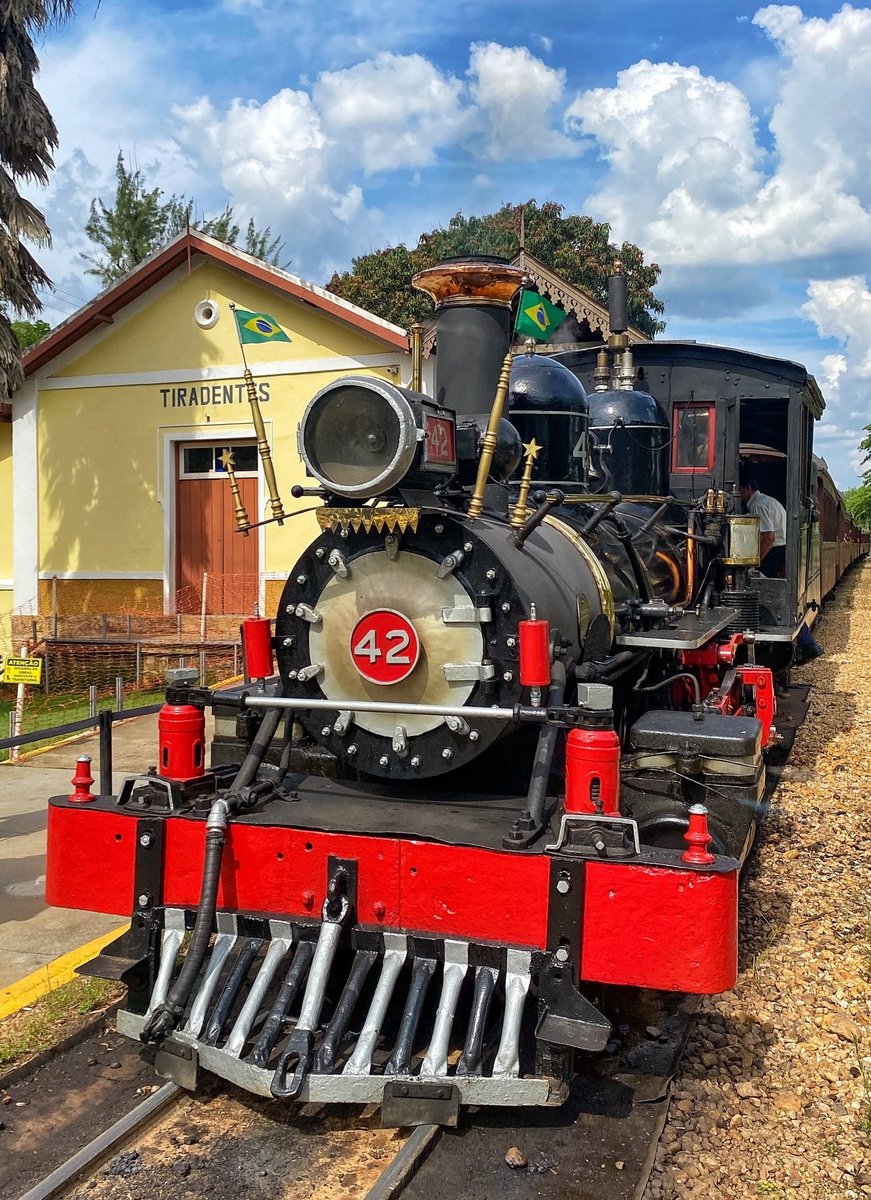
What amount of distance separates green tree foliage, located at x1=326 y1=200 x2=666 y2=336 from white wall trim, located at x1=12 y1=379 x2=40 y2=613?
16.2 m

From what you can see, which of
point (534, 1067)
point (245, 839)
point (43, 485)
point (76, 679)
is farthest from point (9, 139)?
point (534, 1067)

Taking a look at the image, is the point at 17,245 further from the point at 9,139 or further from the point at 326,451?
the point at 326,451

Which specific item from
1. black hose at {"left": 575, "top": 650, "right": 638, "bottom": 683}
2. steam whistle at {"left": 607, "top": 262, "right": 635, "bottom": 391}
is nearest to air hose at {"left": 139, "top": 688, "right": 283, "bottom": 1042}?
black hose at {"left": 575, "top": 650, "right": 638, "bottom": 683}

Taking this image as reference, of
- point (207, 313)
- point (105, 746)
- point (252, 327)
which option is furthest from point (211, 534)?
point (105, 746)

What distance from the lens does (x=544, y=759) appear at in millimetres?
3250

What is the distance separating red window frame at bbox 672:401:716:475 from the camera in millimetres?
7082

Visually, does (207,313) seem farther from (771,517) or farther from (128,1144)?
(128,1144)

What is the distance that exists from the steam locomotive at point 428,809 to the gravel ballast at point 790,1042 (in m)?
0.50

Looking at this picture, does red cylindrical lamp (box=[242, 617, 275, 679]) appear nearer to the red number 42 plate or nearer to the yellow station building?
the red number 42 plate

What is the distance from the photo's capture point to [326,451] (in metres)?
3.45

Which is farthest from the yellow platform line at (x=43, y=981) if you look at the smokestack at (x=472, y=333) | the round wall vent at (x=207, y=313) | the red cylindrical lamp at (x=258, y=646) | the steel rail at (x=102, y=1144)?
the round wall vent at (x=207, y=313)

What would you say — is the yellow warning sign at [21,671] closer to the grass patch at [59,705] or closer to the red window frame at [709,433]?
the grass patch at [59,705]

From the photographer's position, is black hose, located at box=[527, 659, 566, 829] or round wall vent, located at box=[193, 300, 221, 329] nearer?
black hose, located at box=[527, 659, 566, 829]

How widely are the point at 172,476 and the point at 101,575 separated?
1591 mm
